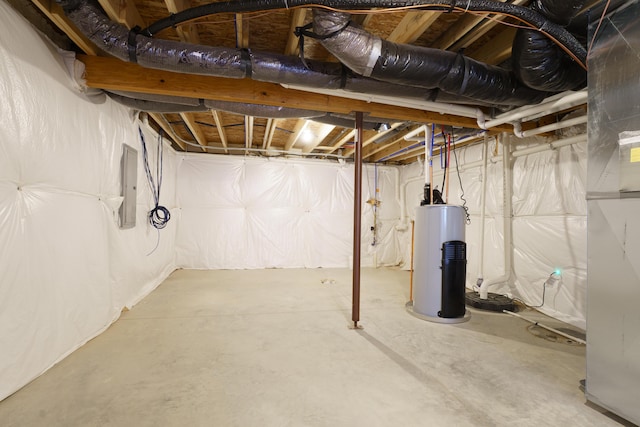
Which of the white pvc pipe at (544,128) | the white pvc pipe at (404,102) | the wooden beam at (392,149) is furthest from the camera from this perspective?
the wooden beam at (392,149)

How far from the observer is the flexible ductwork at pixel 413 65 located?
5.21ft

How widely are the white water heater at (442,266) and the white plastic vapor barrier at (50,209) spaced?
298cm

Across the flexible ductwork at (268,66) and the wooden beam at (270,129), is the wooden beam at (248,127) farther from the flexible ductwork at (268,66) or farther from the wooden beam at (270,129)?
the flexible ductwork at (268,66)

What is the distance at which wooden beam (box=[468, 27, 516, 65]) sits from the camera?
198cm

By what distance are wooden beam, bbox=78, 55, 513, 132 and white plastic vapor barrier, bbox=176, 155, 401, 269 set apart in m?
2.98

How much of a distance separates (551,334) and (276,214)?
167 inches

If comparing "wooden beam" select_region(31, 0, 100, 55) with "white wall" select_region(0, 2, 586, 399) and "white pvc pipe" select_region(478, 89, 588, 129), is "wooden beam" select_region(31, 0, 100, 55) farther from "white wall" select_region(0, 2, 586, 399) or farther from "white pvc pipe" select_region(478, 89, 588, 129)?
"white pvc pipe" select_region(478, 89, 588, 129)

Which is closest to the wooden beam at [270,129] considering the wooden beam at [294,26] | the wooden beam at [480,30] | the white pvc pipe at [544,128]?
the wooden beam at [294,26]

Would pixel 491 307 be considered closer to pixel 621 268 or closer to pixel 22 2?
pixel 621 268

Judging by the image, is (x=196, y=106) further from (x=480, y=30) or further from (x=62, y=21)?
(x=480, y=30)

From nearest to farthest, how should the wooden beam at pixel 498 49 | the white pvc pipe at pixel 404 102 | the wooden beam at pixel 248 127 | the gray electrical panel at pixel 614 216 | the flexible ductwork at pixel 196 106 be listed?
1. the gray electrical panel at pixel 614 216
2. the wooden beam at pixel 498 49
3. the white pvc pipe at pixel 404 102
4. the flexible ductwork at pixel 196 106
5. the wooden beam at pixel 248 127

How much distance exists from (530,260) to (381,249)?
9.17 ft

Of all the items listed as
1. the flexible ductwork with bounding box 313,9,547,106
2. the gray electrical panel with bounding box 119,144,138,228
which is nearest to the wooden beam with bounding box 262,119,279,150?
the gray electrical panel with bounding box 119,144,138,228

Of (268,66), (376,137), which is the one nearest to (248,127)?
(376,137)
